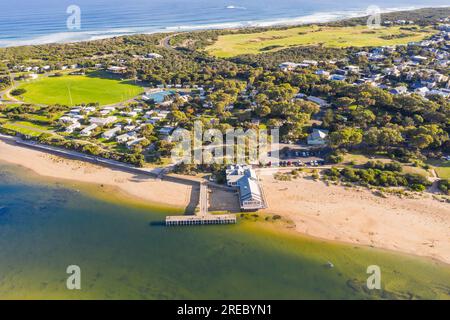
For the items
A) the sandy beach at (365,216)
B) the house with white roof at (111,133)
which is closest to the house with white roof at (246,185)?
the sandy beach at (365,216)

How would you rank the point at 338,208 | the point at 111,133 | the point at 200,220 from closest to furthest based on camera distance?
the point at 200,220
the point at 338,208
the point at 111,133

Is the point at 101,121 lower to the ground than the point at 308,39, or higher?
lower

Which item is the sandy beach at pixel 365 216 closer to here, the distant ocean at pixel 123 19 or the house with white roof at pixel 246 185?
the house with white roof at pixel 246 185

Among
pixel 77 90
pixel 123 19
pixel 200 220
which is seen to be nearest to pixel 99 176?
pixel 200 220

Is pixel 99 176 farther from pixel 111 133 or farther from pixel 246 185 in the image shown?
pixel 246 185

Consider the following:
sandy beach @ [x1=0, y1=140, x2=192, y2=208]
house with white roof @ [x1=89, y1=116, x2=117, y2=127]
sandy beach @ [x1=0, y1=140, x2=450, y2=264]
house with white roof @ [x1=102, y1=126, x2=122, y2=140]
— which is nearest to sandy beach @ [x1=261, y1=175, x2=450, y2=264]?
sandy beach @ [x1=0, y1=140, x2=450, y2=264]

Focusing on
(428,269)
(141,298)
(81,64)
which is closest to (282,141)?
(428,269)

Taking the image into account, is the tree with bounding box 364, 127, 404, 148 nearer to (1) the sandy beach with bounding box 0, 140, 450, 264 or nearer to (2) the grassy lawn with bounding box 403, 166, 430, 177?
(2) the grassy lawn with bounding box 403, 166, 430, 177
